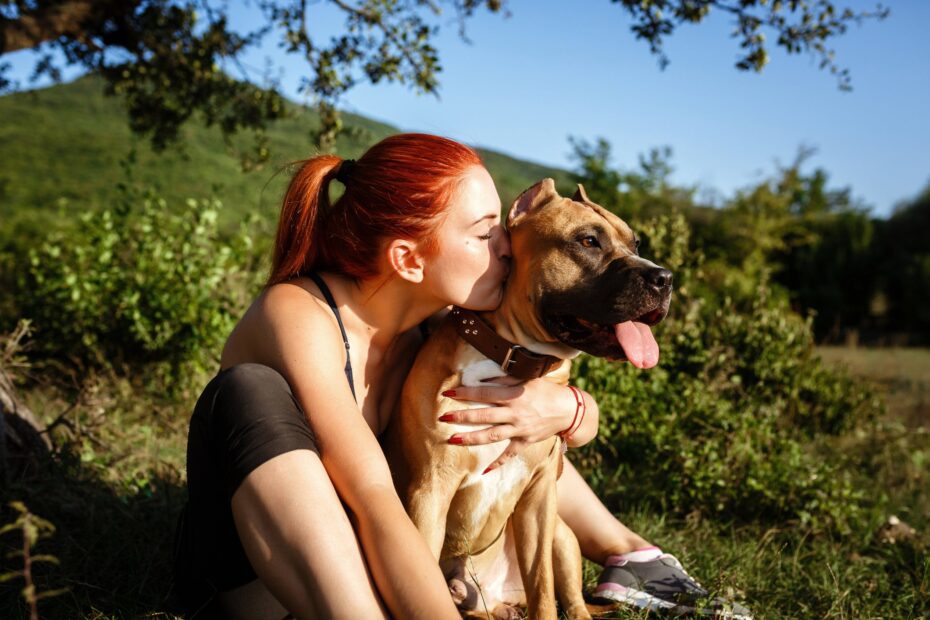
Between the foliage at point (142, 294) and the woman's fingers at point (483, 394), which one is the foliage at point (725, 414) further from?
the foliage at point (142, 294)

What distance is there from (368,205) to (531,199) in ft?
1.99

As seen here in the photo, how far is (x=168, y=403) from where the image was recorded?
17.0ft

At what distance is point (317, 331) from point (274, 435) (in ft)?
1.29

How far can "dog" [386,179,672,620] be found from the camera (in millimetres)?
2439

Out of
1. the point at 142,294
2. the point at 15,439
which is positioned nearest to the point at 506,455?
the point at 15,439

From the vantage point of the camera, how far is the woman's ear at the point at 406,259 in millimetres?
2506

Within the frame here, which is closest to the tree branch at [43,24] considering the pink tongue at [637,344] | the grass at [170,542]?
the grass at [170,542]

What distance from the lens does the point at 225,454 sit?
2.13 meters

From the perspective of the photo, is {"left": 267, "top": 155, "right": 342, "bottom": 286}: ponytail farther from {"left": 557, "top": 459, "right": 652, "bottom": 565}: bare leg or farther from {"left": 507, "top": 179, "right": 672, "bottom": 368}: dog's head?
{"left": 557, "top": 459, "right": 652, "bottom": 565}: bare leg

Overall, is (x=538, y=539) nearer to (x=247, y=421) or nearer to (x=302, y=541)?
(x=302, y=541)

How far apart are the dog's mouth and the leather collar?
138mm

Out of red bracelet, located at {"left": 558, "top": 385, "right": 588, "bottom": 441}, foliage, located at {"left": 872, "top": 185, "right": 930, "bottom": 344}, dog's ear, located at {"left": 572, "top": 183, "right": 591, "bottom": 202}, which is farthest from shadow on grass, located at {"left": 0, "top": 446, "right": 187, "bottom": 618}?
foliage, located at {"left": 872, "top": 185, "right": 930, "bottom": 344}

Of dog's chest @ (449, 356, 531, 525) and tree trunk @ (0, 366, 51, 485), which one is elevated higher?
dog's chest @ (449, 356, 531, 525)

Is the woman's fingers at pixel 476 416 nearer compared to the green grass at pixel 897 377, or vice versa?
the woman's fingers at pixel 476 416
